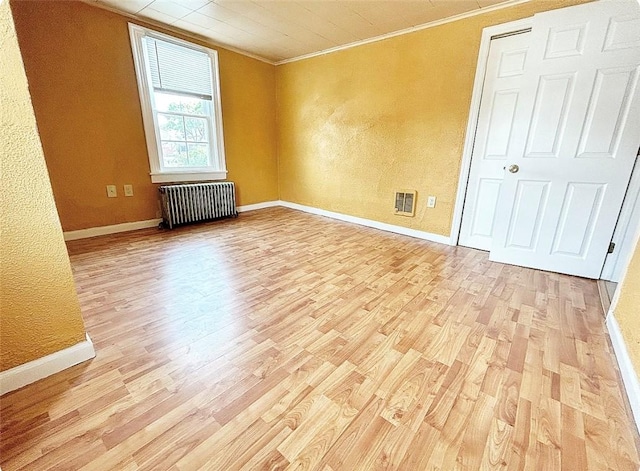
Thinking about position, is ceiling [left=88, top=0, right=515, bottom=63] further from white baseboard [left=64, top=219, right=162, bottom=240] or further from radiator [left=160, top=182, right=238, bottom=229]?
white baseboard [left=64, top=219, right=162, bottom=240]

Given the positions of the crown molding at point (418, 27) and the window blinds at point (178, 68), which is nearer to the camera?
the crown molding at point (418, 27)

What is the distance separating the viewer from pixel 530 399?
118cm

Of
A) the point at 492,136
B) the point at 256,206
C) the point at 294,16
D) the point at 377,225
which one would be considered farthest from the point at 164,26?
the point at 492,136

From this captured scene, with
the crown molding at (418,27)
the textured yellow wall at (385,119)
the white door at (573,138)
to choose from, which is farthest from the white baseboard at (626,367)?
the crown molding at (418,27)

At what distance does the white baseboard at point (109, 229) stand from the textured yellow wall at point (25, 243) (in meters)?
2.31

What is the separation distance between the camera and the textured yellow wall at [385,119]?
110 inches

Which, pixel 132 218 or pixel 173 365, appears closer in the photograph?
pixel 173 365

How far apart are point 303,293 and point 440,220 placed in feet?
6.63

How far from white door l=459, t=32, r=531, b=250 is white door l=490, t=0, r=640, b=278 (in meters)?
0.19

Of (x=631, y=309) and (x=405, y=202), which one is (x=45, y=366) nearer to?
(x=631, y=309)

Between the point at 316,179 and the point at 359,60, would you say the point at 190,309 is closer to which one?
the point at 316,179

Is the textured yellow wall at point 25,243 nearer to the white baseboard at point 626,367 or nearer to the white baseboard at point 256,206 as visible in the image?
the white baseboard at point 626,367

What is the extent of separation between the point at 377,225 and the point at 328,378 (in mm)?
2747

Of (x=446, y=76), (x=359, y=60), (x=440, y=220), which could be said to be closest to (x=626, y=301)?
(x=440, y=220)
